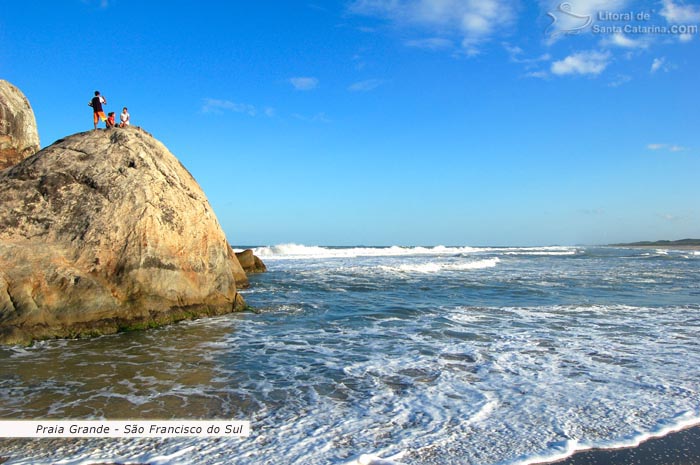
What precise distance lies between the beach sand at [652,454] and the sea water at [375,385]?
144mm

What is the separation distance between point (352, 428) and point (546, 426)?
1.92 meters

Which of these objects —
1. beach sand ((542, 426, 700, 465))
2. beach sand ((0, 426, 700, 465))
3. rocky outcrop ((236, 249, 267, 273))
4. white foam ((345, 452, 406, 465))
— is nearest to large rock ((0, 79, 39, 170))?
rocky outcrop ((236, 249, 267, 273))

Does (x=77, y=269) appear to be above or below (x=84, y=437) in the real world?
above

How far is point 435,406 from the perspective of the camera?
203 inches

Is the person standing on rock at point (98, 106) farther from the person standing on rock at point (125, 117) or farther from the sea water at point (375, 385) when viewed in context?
the sea water at point (375, 385)

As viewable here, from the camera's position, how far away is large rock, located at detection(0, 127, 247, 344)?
8430mm

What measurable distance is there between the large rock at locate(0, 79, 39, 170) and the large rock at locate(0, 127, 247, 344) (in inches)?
241

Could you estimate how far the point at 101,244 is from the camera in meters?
9.30

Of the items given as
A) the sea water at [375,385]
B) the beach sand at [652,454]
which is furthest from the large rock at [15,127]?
the beach sand at [652,454]

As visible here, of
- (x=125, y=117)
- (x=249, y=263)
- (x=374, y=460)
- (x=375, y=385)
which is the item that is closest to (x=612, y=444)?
(x=374, y=460)

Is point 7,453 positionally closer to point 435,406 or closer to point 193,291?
point 435,406

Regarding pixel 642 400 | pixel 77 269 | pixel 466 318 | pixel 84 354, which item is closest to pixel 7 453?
pixel 84 354

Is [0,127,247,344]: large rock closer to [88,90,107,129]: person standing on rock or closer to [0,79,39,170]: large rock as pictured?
[88,90,107,129]: person standing on rock

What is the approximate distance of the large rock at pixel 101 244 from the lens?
8.43m
